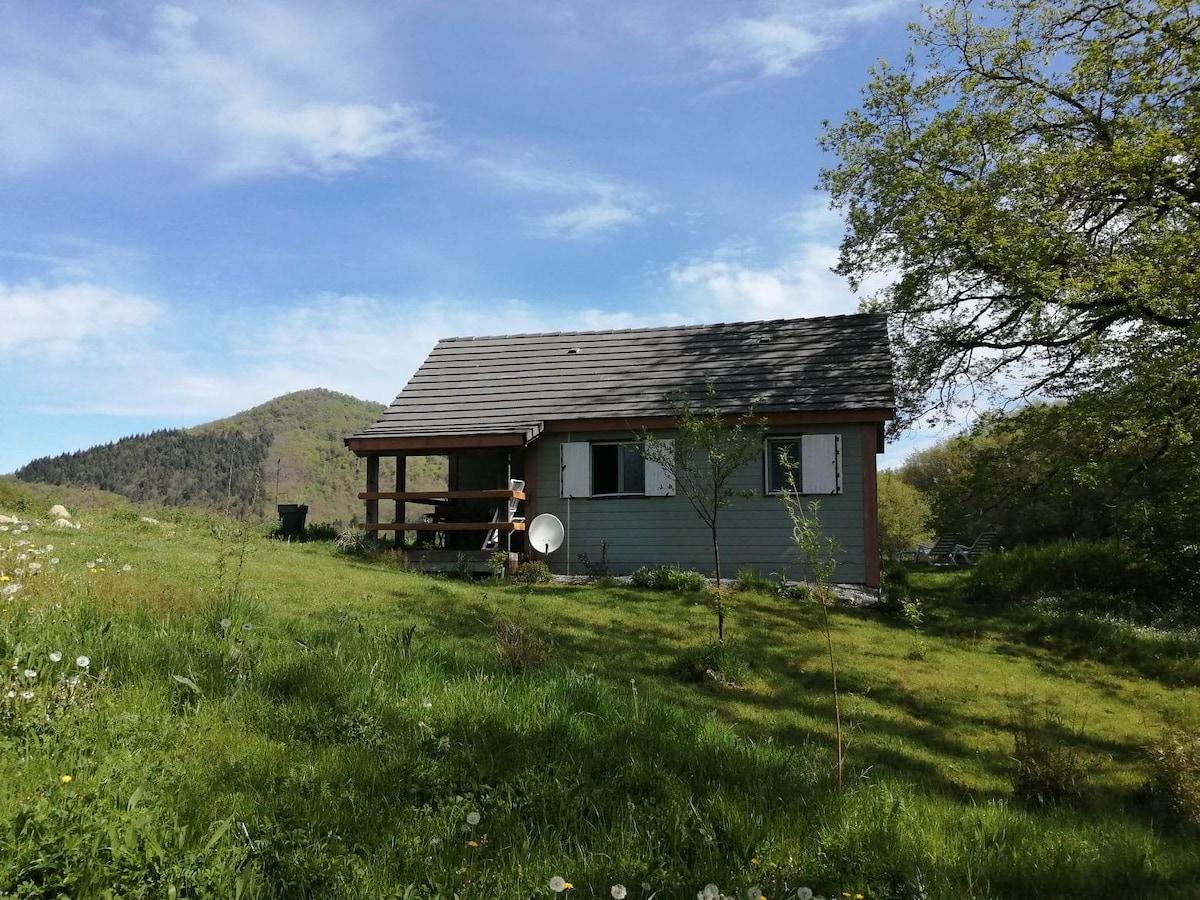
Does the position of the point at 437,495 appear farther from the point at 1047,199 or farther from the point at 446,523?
the point at 1047,199

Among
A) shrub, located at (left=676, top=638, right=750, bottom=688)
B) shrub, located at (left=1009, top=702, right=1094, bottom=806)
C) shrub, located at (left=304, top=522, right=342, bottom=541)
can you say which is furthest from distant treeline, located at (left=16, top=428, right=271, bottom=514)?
shrub, located at (left=1009, top=702, right=1094, bottom=806)

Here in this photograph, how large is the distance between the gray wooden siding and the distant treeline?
148 ft

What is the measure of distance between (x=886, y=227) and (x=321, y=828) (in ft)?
59.2

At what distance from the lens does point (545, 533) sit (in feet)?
49.2

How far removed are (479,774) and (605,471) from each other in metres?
12.7

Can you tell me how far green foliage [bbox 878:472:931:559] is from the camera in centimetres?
3575

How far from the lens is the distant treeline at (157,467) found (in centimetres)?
5709

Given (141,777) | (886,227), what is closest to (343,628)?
(141,777)

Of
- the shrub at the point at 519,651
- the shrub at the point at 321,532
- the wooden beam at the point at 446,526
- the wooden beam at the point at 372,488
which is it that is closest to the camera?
the shrub at the point at 519,651

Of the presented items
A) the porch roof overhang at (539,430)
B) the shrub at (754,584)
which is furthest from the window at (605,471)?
the shrub at (754,584)

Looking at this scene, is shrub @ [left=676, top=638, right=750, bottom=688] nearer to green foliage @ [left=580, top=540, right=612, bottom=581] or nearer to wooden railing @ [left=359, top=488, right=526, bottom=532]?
green foliage @ [left=580, top=540, right=612, bottom=581]

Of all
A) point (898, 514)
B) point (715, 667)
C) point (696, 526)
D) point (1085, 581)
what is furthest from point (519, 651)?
point (898, 514)

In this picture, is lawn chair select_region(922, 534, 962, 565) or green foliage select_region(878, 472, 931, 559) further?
green foliage select_region(878, 472, 931, 559)

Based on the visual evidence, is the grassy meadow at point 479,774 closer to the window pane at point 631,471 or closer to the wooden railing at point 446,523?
the wooden railing at point 446,523
